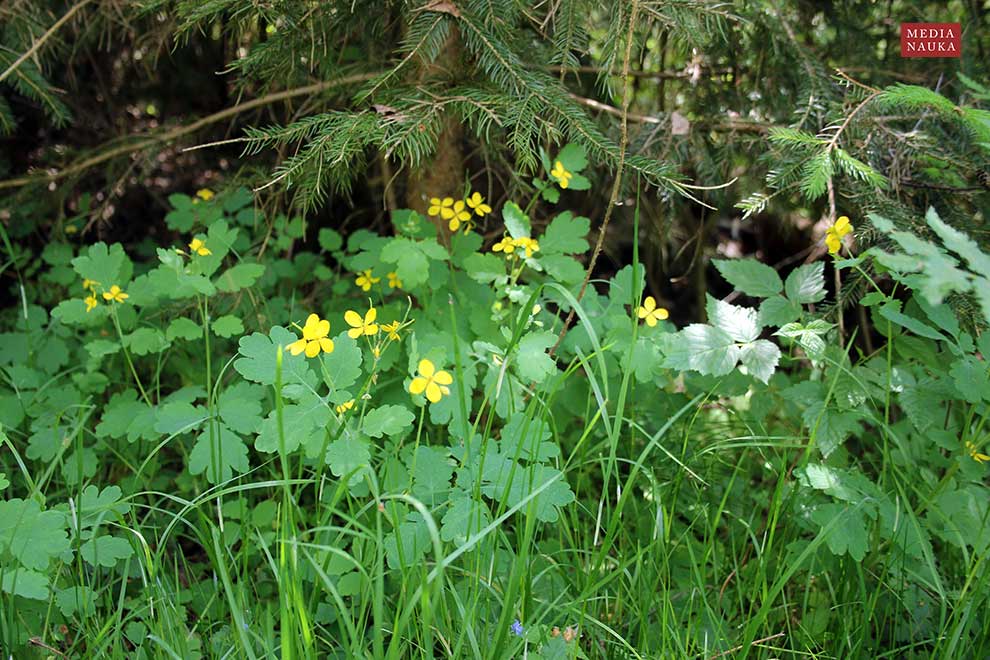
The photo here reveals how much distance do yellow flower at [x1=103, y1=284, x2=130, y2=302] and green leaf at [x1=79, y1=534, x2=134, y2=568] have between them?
2.18 ft

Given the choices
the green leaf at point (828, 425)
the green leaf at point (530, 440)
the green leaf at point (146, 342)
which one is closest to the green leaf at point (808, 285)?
the green leaf at point (828, 425)

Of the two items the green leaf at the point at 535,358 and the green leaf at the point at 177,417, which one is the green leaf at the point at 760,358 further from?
the green leaf at the point at 177,417

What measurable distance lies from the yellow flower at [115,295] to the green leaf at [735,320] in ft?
4.75

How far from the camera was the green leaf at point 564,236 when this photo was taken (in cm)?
204

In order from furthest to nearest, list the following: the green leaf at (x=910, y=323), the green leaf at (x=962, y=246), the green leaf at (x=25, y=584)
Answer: the green leaf at (x=910, y=323) < the green leaf at (x=25, y=584) < the green leaf at (x=962, y=246)

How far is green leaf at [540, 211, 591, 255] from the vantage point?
204cm

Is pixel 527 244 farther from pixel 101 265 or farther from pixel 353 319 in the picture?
pixel 101 265

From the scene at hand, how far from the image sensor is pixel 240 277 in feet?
6.88

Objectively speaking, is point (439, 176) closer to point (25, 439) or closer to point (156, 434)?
point (156, 434)

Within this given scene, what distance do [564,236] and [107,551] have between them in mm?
1262

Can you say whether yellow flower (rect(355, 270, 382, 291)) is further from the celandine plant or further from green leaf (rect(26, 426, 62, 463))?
green leaf (rect(26, 426, 62, 463))
